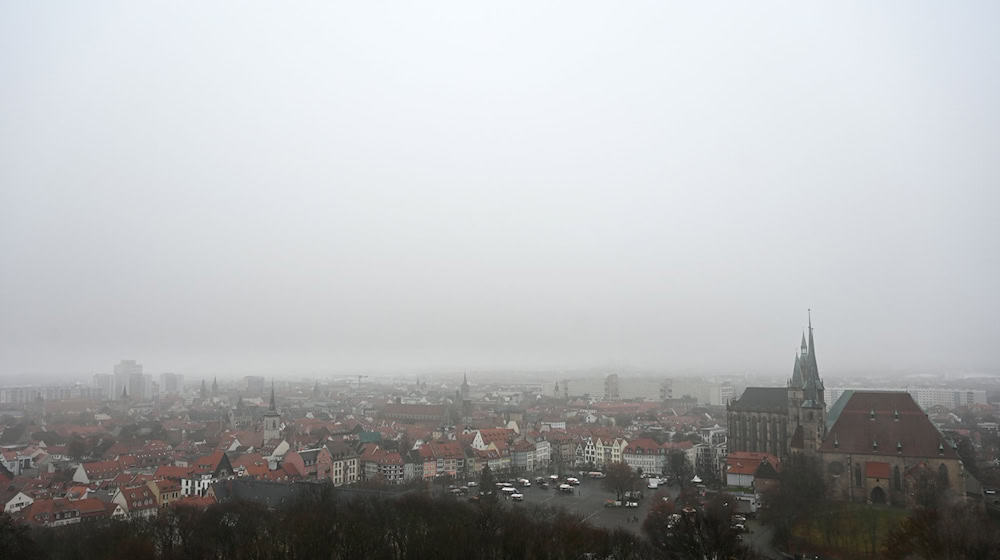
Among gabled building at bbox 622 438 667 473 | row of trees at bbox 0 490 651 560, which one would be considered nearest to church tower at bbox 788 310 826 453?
gabled building at bbox 622 438 667 473

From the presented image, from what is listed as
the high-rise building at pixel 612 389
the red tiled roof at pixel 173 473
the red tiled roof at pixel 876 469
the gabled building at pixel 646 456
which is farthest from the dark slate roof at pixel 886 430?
the high-rise building at pixel 612 389

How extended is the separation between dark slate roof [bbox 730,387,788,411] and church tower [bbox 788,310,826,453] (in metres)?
4.22

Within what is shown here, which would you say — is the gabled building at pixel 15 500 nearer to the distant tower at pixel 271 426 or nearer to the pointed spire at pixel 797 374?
the distant tower at pixel 271 426

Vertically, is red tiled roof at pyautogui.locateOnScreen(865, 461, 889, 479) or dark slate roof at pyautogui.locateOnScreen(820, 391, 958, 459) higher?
dark slate roof at pyautogui.locateOnScreen(820, 391, 958, 459)

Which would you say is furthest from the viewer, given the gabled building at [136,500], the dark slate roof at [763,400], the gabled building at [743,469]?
the dark slate roof at [763,400]

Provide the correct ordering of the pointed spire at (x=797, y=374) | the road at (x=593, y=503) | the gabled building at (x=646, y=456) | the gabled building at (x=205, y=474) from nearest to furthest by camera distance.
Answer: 1. the road at (x=593, y=503)
2. the gabled building at (x=205, y=474)
3. the pointed spire at (x=797, y=374)
4. the gabled building at (x=646, y=456)

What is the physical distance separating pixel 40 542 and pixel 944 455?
4865cm

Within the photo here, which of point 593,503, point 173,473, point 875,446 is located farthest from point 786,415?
point 173,473

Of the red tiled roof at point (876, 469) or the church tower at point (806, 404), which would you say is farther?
the church tower at point (806, 404)

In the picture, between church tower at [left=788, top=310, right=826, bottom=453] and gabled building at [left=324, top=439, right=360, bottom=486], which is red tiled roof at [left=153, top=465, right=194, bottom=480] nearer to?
gabled building at [left=324, top=439, right=360, bottom=486]

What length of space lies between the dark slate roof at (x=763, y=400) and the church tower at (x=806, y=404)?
422 centimetres

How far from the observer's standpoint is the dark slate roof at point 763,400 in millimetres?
62375

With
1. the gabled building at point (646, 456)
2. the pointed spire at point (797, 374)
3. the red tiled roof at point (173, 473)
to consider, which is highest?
the pointed spire at point (797, 374)

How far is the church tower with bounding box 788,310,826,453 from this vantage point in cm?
5044
